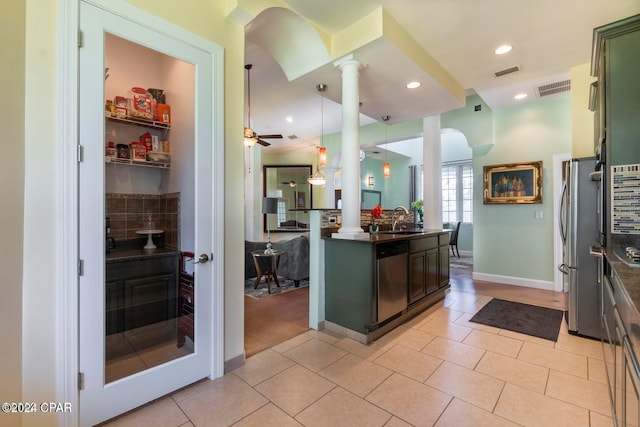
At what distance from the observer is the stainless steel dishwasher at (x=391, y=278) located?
2.66 meters

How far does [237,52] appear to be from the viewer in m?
2.24

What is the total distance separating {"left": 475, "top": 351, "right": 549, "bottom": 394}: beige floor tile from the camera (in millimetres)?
2039

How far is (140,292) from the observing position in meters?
1.96

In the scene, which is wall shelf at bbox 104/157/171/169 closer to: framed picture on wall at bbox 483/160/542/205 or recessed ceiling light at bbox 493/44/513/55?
recessed ceiling light at bbox 493/44/513/55

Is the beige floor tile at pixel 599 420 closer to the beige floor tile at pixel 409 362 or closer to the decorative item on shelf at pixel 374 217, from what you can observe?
the beige floor tile at pixel 409 362

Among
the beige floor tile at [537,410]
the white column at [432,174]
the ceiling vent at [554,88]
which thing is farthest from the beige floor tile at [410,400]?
the ceiling vent at [554,88]

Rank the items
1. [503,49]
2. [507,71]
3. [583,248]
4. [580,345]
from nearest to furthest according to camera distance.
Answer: [580,345], [583,248], [503,49], [507,71]

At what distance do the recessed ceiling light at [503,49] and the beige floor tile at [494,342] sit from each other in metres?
2.96

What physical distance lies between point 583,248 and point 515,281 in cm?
228

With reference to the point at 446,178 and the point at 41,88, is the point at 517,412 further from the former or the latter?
the point at 446,178

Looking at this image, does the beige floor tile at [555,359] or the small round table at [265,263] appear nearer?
the beige floor tile at [555,359]

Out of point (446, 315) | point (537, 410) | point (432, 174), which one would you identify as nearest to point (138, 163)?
point (537, 410)

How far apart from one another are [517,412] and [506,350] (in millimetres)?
913

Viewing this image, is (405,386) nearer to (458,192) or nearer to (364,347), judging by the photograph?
(364,347)
